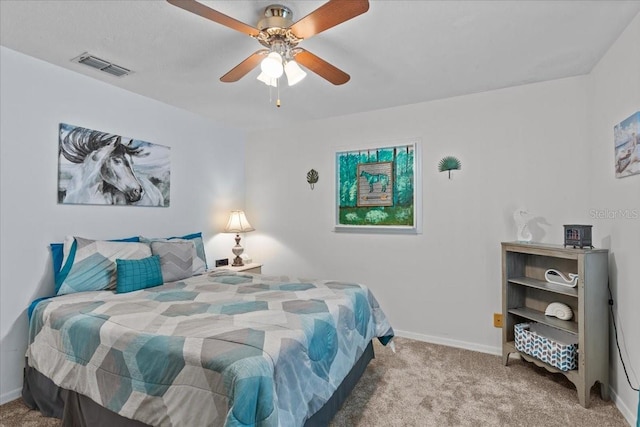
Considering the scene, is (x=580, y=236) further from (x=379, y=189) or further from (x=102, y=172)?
(x=102, y=172)

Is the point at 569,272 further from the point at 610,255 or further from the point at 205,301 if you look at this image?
the point at 205,301

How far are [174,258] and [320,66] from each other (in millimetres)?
1997

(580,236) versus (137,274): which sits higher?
(580,236)

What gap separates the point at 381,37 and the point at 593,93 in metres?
1.80

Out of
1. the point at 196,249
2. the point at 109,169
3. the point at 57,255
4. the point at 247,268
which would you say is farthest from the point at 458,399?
the point at 109,169

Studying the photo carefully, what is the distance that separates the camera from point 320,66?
200cm

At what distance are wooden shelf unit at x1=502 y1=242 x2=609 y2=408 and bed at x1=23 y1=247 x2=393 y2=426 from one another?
125cm

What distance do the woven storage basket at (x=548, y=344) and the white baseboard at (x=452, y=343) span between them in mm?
360

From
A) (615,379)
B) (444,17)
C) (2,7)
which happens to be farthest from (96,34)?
(615,379)

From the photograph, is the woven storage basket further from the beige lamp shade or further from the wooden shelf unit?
the beige lamp shade

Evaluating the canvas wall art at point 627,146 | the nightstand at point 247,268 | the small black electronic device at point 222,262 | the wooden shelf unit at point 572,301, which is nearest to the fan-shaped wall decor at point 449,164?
the wooden shelf unit at point 572,301

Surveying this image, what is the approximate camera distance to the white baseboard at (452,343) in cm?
294

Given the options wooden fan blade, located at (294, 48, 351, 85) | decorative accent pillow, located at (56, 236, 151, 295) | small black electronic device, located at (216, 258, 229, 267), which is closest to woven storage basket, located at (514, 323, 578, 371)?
wooden fan blade, located at (294, 48, 351, 85)

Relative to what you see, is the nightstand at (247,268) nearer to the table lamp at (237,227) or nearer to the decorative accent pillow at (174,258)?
the table lamp at (237,227)
